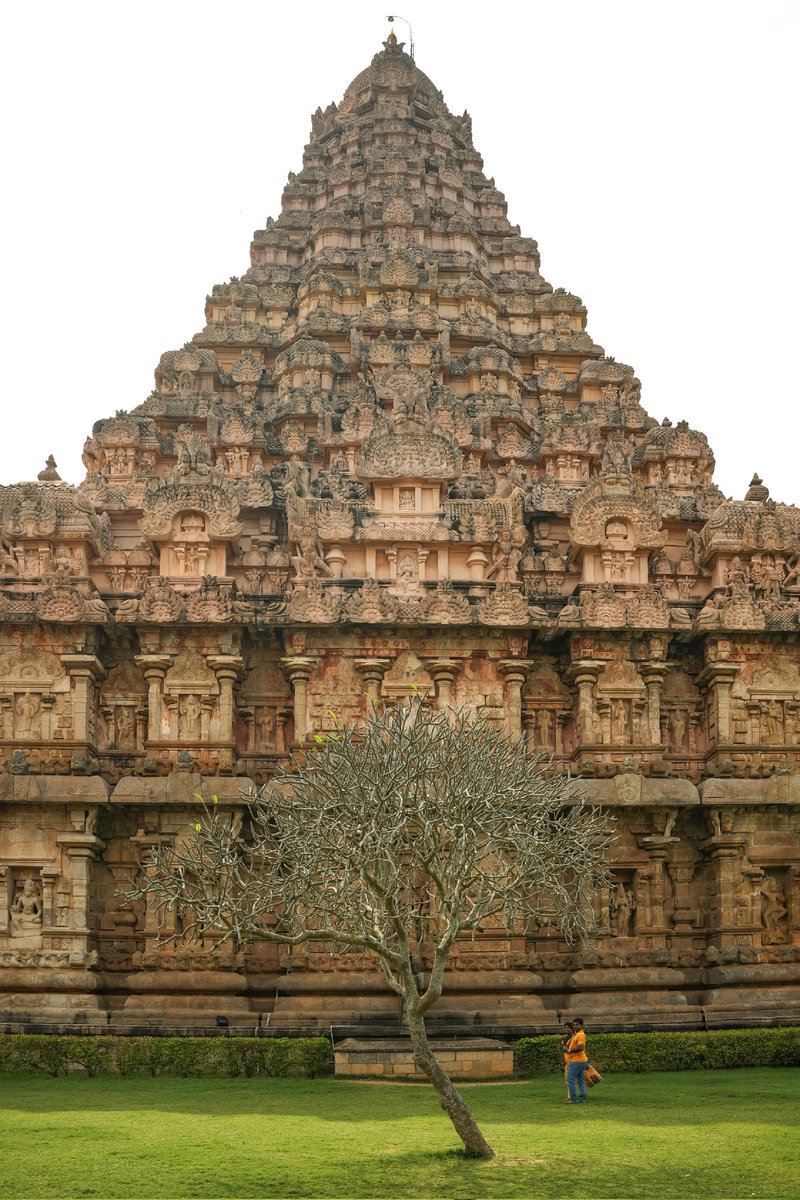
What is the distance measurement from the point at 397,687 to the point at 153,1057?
8.82 meters

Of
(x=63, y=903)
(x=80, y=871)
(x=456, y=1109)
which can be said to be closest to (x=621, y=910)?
(x=80, y=871)

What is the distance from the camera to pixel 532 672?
30.4m

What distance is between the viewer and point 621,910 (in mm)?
28531

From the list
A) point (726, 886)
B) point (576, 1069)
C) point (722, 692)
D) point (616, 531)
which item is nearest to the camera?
point (576, 1069)

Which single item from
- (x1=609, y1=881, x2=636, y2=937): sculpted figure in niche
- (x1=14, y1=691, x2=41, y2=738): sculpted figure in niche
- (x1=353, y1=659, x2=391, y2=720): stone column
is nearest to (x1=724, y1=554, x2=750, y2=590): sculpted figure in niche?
(x1=609, y1=881, x2=636, y2=937): sculpted figure in niche

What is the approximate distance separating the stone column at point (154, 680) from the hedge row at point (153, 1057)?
6.77 meters

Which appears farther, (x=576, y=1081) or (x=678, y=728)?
(x=678, y=728)

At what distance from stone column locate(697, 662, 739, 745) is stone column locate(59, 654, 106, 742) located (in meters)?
12.1

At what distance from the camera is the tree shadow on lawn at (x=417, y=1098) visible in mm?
18953

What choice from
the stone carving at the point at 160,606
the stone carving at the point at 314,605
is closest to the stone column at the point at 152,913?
the stone carving at the point at 160,606

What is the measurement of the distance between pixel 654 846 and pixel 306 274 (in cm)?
2009

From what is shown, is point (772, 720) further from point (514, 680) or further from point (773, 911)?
point (514, 680)

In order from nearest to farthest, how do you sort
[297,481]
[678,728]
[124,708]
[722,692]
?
[722,692] → [124,708] → [678,728] → [297,481]

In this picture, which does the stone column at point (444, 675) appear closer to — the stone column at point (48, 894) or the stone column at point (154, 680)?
the stone column at point (154, 680)
